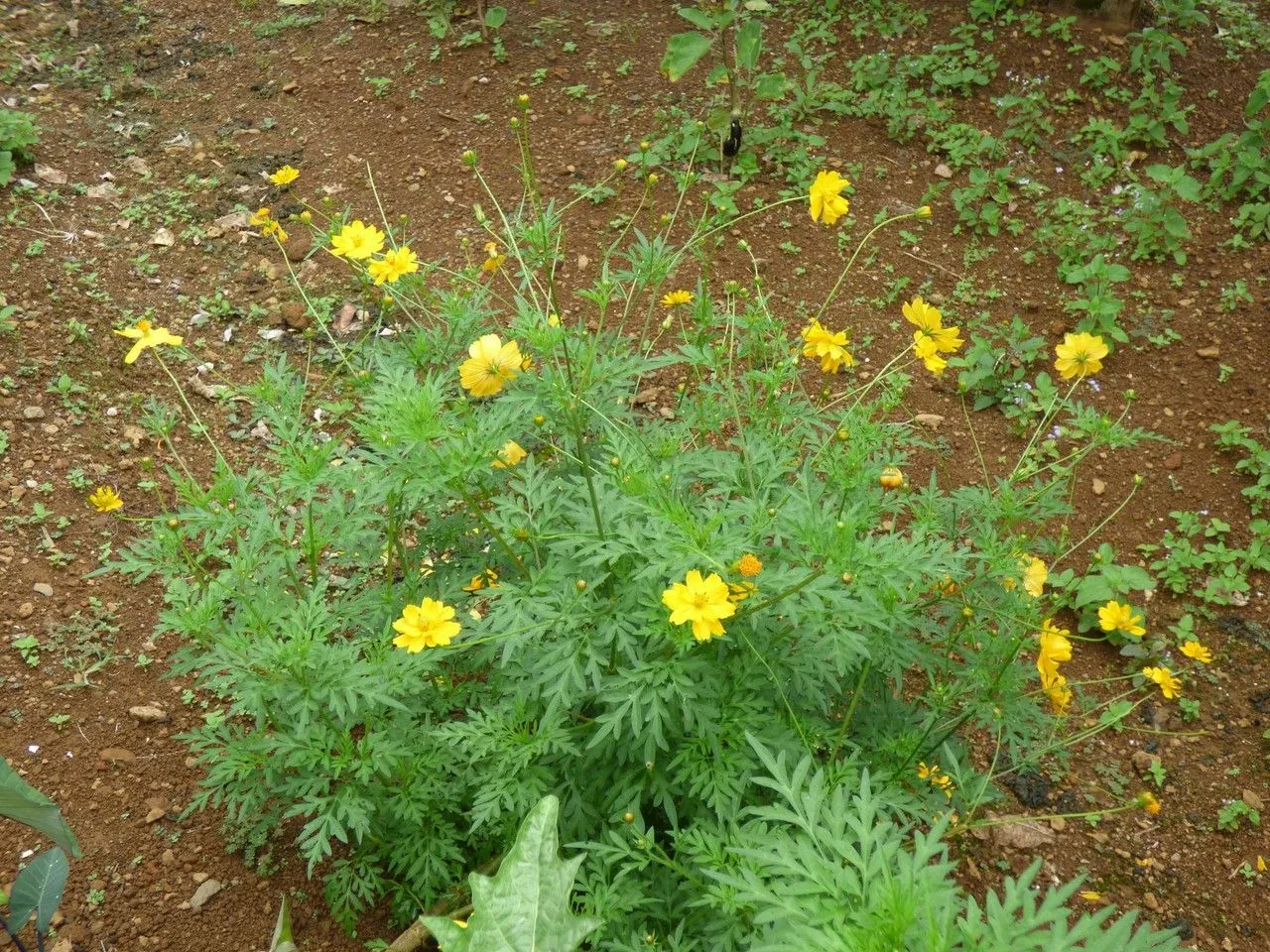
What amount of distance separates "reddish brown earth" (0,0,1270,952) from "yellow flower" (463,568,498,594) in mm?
611

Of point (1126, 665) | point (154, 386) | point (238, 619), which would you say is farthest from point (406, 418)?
point (1126, 665)

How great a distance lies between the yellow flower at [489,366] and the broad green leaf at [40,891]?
1.16m

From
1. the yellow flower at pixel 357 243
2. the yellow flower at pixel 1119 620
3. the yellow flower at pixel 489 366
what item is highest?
the yellow flower at pixel 357 243

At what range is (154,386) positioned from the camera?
127 inches

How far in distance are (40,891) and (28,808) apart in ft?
0.71

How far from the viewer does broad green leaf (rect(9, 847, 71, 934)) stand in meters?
1.74

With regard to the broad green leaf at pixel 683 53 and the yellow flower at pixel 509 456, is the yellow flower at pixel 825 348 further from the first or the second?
the broad green leaf at pixel 683 53

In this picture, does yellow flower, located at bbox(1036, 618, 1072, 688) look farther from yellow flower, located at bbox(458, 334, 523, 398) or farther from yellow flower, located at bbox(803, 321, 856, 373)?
yellow flower, located at bbox(458, 334, 523, 398)

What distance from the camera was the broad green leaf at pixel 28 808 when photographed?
1622 mm

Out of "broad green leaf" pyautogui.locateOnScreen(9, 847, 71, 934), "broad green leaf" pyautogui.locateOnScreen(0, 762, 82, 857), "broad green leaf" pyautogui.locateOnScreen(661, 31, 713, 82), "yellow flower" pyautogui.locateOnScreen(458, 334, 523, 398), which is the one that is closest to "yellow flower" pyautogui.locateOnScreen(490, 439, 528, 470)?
"yellow flower" pyautogui.locateOnScreen(458, 334, 523, 398)

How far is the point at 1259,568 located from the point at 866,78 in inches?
102

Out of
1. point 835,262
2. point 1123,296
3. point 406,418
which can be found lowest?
point 1123,296

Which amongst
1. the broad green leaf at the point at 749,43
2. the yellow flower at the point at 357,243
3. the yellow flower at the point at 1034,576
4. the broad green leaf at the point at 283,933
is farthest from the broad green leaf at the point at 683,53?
the broad green leaf at the point at 283,933

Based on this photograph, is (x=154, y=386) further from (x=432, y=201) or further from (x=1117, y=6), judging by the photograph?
(x=1117, y=6)
